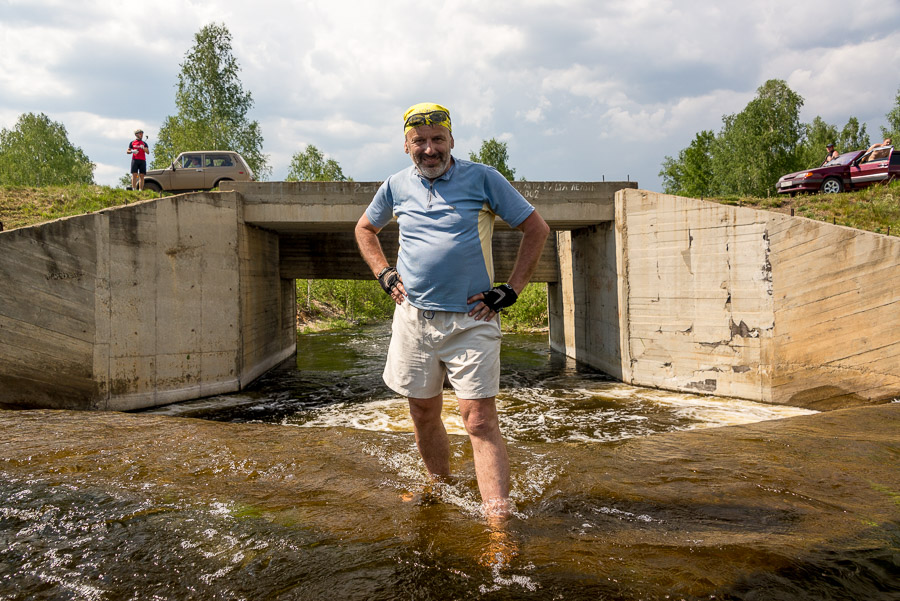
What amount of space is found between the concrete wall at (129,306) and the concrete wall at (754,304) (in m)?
8.50

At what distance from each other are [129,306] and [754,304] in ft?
37.2

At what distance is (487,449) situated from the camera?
2750 millimetres

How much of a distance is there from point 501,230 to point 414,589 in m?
14.3

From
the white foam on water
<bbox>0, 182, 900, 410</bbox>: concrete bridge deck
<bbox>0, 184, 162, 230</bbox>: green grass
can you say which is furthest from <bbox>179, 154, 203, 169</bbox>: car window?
the white foam on water

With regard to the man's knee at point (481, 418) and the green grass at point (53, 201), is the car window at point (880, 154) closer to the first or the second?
the man's knee at point (481, 418)

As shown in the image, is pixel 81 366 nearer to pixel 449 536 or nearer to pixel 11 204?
pixel 11 204

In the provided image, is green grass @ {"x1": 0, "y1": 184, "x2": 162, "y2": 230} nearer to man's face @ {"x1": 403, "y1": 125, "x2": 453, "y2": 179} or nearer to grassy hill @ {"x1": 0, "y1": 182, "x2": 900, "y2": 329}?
grassy hill @ {"x1": 0, "y1": 182, "x2": 900, "y2": 329}

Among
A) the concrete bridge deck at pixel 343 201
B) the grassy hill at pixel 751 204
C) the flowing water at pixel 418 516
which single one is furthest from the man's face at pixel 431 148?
the grassy hill at pixel 751 204

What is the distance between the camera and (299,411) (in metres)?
10.4

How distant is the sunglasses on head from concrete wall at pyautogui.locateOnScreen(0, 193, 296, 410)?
8.80 m

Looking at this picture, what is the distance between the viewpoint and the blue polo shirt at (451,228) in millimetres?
2836

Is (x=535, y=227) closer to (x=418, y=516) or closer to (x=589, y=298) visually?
(x=418, y=516)

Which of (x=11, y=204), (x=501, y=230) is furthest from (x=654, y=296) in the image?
(x=11, y=204)

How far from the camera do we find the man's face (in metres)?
2.89
